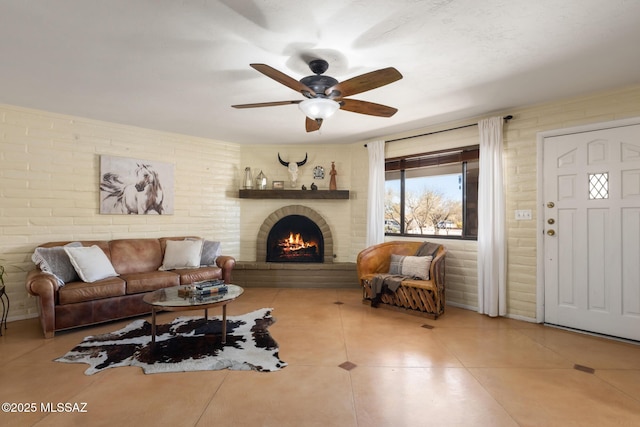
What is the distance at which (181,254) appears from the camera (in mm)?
4535

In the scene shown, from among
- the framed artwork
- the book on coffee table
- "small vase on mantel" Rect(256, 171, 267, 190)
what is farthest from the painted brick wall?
the book on coffee table

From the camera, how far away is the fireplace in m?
5.78

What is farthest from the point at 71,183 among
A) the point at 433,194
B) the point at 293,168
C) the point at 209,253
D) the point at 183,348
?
the point at 433,194

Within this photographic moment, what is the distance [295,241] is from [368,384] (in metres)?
3.72

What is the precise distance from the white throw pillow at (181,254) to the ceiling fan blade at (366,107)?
298 cm

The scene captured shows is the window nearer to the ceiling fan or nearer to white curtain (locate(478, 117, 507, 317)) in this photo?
white curtain (locate(478, 117, 507, 317))

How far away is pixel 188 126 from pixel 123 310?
2588 millimetres

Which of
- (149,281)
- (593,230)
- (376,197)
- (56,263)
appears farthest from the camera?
(376,197)

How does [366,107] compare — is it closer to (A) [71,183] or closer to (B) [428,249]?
(B) [428,249]

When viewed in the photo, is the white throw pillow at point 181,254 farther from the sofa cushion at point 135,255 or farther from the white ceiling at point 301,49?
the white ceiling at point 301,49

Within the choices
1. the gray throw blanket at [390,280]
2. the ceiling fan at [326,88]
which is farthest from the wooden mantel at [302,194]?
the ceiling fan at [326,88]

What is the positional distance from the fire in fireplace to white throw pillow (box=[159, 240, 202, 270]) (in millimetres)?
1488

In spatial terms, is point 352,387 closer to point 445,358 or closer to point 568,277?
point 445,358

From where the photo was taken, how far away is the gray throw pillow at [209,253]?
475 centimetres
